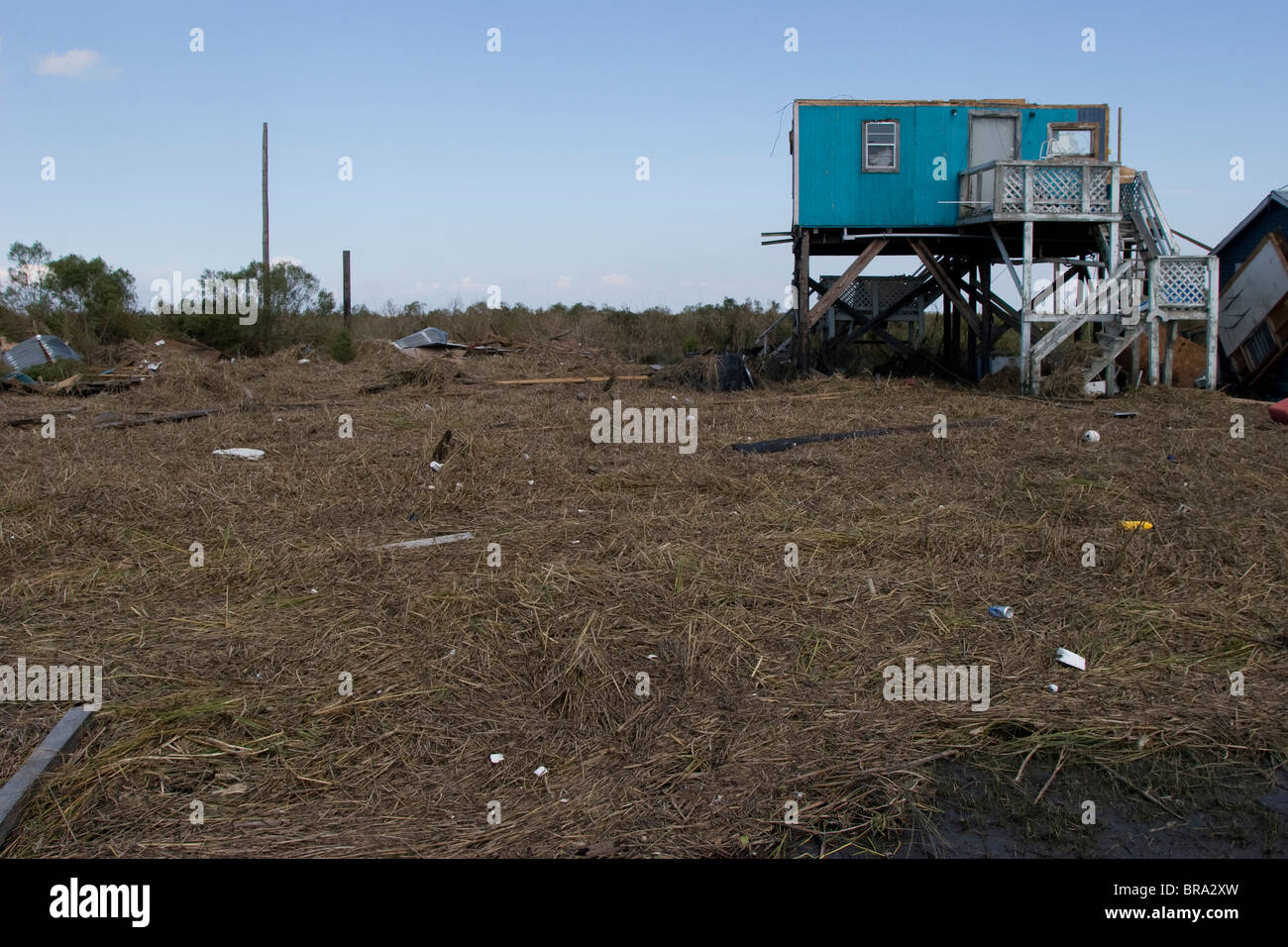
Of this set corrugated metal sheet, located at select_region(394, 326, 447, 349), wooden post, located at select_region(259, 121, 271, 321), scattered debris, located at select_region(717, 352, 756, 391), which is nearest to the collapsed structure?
scattered debris, located at select_region(717, 352, 756, 391)

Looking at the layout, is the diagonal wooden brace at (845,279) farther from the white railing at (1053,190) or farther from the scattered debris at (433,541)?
the scattered debris at (433,541)

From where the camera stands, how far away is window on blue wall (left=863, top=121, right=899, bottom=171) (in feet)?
59.0

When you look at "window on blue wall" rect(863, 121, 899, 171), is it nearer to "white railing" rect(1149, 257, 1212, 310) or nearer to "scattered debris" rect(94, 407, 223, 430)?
"white railing" rect(1149, 257, 1212, 310)

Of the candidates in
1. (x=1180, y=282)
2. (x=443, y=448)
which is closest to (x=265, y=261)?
(x=443, y=448)

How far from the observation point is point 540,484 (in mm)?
8680

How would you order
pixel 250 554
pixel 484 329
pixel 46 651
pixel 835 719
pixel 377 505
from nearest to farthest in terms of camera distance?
pixel 835 719
pixel 46 651
pixel 250 554
pixel 377 505
pixel 484 329

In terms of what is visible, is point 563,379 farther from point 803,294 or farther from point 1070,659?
point 1070,659

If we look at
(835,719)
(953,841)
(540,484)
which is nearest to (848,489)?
(540,484)

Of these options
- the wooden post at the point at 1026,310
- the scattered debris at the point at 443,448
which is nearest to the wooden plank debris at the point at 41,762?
the scattered debris at the point at 443,448

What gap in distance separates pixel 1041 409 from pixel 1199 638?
9173 millimetres

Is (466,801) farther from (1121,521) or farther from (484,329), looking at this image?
(484,329)

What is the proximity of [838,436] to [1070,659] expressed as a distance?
6.35 metres
